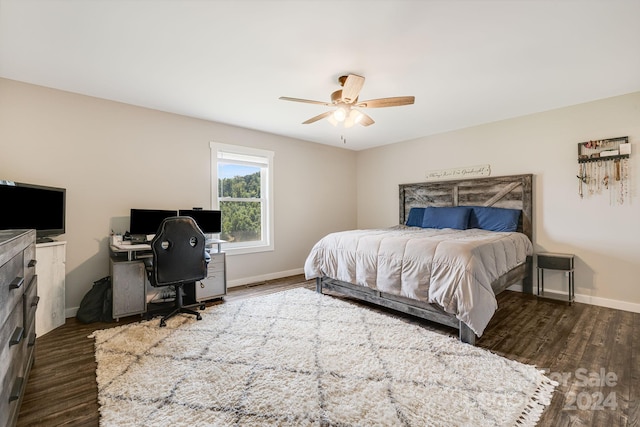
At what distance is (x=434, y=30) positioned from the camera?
2127 mm

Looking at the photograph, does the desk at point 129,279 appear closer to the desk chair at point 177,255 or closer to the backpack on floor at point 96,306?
the backpack on floor at point 96,306

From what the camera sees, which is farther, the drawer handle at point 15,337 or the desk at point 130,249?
the desk at point 130,249

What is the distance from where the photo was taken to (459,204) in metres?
4.65

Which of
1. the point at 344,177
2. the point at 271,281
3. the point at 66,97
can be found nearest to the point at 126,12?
the point at 66,97

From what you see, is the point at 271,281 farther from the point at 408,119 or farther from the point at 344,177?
the point at 408,119

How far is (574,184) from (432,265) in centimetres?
254

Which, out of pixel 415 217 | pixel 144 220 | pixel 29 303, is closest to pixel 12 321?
pixel 29 303

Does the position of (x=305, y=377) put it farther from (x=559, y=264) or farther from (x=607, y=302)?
(x=607, y=302)

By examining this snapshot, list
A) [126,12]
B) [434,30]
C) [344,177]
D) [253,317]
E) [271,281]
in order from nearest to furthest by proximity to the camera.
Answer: [126,12]
[434,30]
[253,317]
[271,281]
[344,177]

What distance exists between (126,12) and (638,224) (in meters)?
5.25

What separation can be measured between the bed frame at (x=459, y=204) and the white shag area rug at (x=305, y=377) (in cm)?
17

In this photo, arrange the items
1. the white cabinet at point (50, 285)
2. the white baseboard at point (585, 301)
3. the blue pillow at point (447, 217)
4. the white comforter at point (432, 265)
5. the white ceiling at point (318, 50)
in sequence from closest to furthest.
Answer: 1. the white ceiling at point (318, 50)
2. the white comforter at point (432, 265)
3. the white cabinet at point (50, 285)
4. the white baseboard at point (585, 301)
5. the blue pillow at point (447, 217)

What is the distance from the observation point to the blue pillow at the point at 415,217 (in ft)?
16.2

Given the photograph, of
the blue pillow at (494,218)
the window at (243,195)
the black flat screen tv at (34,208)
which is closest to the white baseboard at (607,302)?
the blue pillow at (494,218)
